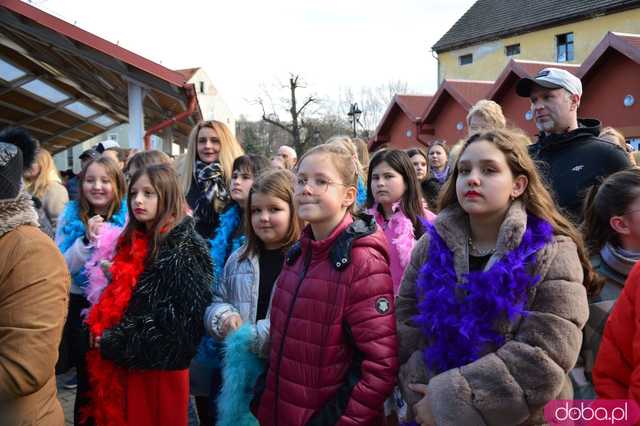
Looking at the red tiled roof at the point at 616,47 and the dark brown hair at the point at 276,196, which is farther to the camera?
the red tiled roof at the point at 616,47

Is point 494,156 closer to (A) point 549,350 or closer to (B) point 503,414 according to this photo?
(A) point 549,350

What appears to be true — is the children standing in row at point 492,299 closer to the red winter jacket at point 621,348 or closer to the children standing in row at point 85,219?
the red winter jacket at point 621,348

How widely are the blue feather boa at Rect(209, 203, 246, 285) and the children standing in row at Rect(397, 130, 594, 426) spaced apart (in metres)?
1.62

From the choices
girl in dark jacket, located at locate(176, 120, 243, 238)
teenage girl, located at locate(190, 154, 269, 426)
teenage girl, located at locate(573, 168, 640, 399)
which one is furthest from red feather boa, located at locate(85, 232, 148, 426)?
teenage girl, located at locate(573, 168, 640, 399)

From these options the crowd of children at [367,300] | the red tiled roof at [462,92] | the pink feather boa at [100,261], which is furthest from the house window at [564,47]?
the pink feather boa at [100,261]

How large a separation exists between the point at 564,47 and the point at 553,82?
28.4 m

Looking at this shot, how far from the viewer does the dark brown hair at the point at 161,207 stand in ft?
10.3

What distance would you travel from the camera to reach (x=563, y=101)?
11.0 ft

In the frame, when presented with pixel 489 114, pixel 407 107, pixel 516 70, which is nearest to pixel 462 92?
pixel 516 70

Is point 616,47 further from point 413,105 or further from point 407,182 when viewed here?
point 407,182

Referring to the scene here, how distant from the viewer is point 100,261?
3.28 meters

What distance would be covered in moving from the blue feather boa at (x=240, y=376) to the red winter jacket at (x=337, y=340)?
29 centimetres

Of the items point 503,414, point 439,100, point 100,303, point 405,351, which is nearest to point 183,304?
point 100,303

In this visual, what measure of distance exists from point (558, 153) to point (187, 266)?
2.38 metres
